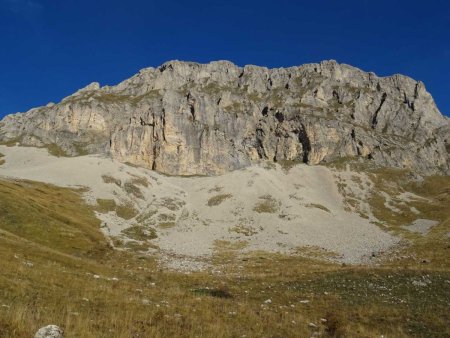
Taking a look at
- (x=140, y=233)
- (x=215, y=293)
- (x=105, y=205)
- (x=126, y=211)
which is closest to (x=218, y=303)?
(x=215, y=293)

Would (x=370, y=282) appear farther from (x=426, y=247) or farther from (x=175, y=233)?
(x=175, y=233)

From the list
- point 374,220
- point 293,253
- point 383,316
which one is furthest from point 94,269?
point 374,220

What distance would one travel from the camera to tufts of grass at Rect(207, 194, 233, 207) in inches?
6152

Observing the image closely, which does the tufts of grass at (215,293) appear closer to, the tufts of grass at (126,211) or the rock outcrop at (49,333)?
the rock outcrop at (49,333)

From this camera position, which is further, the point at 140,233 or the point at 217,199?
the point at 217,199

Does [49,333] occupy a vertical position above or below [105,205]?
below

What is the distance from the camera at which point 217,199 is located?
159750 mm

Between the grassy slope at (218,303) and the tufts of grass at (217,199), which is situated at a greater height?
the tufts of grass at (217,199)

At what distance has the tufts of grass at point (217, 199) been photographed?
15625 cm

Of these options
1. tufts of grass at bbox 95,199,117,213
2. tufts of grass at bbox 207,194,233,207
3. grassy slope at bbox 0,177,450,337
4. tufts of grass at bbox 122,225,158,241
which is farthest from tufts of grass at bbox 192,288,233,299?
tufts of grass at bbox 207,194,233,207

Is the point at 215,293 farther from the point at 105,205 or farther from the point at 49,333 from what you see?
the point at 105,205

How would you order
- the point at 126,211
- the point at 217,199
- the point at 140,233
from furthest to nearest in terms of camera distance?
the point at 217,199 < the point at 126,211 < the point at 140,233

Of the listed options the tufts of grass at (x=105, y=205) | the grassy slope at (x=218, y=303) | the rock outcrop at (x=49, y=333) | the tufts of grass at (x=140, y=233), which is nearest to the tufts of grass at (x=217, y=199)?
the tufts of grass at (x=105, y=205)

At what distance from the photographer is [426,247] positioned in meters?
77.1
